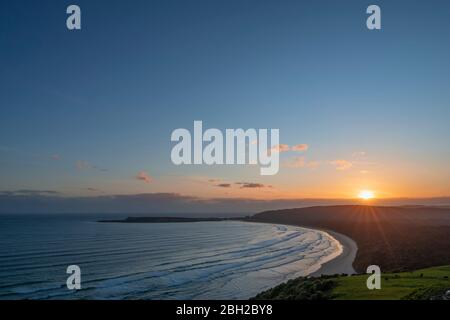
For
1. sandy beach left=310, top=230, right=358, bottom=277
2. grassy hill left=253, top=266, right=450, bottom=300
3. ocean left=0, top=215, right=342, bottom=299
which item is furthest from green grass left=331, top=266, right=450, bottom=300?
sandy beach left=310, top=230, right=358, bottom=277

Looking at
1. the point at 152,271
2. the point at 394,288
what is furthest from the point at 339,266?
the point at 394,288

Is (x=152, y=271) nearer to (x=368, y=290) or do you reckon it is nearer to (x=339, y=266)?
(x=339, y=266)

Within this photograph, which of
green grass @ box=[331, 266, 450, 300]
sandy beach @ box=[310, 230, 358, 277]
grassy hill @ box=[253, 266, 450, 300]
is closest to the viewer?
green grass @ box=[331, 266, 450, 300]

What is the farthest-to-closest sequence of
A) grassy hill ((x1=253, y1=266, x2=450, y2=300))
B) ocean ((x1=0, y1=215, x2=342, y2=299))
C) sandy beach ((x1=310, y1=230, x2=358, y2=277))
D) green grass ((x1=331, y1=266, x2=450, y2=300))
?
sandy beach ((x1=310, y1=230, x2=358, y2=277)) → ocean ((x1=0, y1=215, x2=342, y2=299)) → grassy hill ((x1=253, y1=266, x2=450, y2=300)) → green grass ((x1=331, y1=266, x2=450, y2=300))

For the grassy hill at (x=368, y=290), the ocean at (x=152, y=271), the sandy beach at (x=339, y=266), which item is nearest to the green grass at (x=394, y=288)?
the grassy hill at (x=368, y=290)

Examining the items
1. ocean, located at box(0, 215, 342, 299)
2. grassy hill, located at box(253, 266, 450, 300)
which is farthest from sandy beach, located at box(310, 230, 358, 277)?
grassy hill, located at box(253, 266, 450, 300)

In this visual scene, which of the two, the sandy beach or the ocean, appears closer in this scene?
the ocean

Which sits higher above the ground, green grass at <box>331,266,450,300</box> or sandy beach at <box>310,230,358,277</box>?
green grass at <box>331,266,450,300</box>

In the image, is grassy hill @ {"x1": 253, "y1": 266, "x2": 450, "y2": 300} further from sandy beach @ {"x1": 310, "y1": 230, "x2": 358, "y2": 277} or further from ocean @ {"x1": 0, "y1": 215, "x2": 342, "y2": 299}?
sandy beach @ {"x1": 310, "y1": 230, "x2": 358, "y2": 277}
